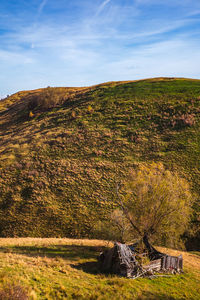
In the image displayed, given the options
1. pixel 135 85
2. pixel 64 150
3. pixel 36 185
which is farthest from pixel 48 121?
pixel 135 85

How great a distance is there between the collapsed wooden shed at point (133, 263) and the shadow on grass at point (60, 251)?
2951mm

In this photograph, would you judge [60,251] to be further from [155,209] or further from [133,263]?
[155,209]

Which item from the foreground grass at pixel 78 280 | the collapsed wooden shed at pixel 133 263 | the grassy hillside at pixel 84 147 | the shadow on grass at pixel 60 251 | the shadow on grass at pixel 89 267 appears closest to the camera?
the foreground grass at pixel 78 280

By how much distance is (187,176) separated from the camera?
37031mm

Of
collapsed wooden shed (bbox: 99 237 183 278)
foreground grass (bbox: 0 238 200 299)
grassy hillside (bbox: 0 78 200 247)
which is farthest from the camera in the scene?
grassy hillside (bbox: 0 78 200 247)

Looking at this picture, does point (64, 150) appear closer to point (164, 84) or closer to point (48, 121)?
point (48, 121)

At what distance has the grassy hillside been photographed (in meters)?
33.3

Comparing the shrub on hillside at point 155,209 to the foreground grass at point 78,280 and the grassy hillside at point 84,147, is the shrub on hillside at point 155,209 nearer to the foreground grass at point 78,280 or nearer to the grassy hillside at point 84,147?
the foreground grass at point 78,280

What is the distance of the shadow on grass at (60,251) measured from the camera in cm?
2216

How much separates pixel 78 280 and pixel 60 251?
29.3 ft

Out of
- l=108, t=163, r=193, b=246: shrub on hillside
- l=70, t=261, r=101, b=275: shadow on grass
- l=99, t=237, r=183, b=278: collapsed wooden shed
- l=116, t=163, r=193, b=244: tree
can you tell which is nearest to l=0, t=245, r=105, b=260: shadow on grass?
l=70, t=261, r=101, b=275: shadow on grass

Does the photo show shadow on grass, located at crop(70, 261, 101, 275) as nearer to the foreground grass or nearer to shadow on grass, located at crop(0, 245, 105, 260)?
the foreground grass

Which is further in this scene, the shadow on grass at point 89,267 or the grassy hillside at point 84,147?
the grassy hillside at point 84,147

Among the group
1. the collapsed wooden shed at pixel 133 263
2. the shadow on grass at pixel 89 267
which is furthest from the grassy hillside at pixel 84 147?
the collapsed wooden shed at pixel 133 263
